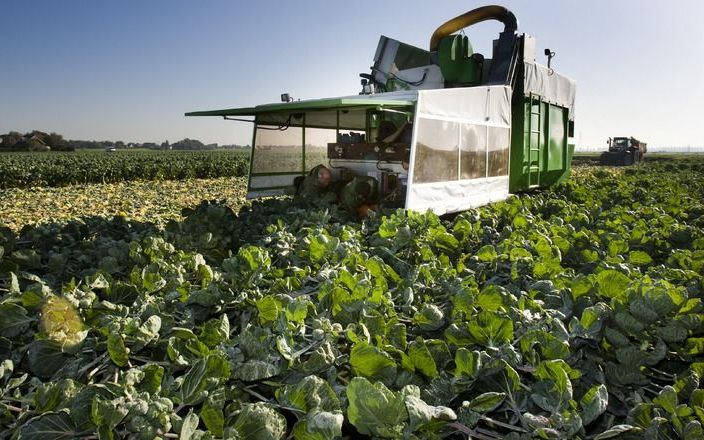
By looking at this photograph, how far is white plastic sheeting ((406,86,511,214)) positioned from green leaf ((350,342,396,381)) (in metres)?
3.70

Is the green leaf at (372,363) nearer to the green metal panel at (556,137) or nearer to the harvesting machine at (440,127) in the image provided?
the harvesting machine at (440,127)

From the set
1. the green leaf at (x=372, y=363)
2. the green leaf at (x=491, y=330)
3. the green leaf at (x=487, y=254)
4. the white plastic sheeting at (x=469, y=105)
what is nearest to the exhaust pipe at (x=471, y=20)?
the white plastic sheeting at (x=469, y=105)

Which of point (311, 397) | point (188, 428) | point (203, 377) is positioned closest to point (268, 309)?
point (203, 377)

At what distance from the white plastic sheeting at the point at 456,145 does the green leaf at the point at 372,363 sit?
12.2 ft

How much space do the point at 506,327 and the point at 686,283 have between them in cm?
177

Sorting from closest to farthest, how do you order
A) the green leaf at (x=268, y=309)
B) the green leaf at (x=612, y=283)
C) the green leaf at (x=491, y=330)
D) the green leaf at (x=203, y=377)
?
the green leaf at (x=203, y=377) < the green leaf at (x=491, y=330) < the green leaf at (x=268, y=309) < the green leaf at (x=612, y=283)

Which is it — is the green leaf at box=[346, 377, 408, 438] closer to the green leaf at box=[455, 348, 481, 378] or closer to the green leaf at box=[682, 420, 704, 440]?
the green leaf at box=[455, 348, 481, 378]

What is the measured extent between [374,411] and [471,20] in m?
9.50

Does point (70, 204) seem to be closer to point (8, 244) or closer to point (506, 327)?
point (8, 244)

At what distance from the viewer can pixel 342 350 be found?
1.87m

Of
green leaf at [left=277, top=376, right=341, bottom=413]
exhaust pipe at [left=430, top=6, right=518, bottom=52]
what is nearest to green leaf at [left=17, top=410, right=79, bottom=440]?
green leaf at [left=277, top=376, right=341, bottom=413]

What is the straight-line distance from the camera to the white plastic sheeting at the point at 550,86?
8.93m

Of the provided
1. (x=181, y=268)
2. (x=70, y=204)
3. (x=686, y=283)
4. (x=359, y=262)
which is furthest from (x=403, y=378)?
(x=70, y=204)

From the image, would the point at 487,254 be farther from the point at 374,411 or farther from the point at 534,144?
the point at 534,144
